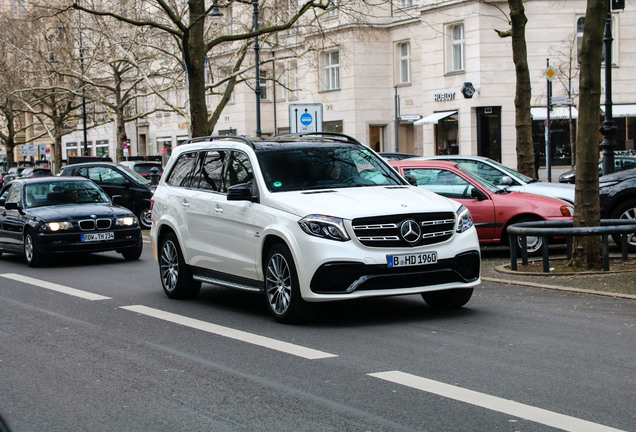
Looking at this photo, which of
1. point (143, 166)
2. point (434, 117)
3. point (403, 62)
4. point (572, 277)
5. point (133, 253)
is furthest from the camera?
point (403, 62)

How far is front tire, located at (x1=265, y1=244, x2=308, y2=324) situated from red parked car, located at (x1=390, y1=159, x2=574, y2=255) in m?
6.05

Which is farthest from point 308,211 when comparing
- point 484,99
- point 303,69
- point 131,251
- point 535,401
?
point 303,69

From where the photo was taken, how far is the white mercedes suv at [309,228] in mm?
8977

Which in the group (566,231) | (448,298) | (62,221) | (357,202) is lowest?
(448,298)

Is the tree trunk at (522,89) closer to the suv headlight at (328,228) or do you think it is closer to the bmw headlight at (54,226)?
the bmw headlight at (54,226)

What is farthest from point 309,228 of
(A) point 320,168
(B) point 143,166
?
(B) point 143,166

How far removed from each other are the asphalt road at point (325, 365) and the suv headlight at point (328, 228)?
2.80ft

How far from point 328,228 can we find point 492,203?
736cm

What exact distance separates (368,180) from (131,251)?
793 centimetres

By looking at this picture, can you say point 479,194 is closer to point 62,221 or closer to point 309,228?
point 62,221

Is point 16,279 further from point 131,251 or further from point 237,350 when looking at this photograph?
point 237,350

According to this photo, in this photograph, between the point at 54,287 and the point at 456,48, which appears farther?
the point at 456,48

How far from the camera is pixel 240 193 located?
9.86 meters

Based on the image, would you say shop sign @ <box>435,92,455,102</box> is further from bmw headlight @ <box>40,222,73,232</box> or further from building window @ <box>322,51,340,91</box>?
bmw headlight @ <box>40,222,73,232</box>
